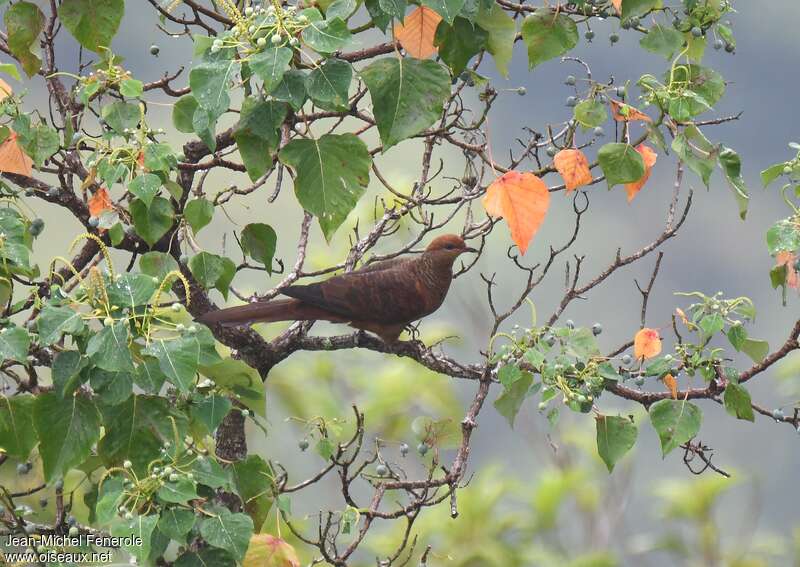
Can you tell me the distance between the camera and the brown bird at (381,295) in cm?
289

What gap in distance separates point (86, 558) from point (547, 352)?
1.09 metres

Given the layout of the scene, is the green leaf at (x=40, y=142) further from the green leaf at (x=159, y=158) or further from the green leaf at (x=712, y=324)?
the green leaf at (x=712, y=324)

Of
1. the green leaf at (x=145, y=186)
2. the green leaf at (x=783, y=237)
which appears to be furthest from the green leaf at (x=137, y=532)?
the green leaf at (x=783, y=237)

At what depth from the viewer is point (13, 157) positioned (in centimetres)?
239

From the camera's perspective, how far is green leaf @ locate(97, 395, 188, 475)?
2043 mm

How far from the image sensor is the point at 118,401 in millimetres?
1902

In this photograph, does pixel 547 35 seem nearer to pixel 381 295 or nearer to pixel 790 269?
pixel 790 269

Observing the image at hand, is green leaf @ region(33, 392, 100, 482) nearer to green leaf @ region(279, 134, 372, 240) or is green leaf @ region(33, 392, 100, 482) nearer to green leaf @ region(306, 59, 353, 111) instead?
green leaf @ region(279, 134, 372, 240)

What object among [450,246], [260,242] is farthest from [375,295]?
[260,242]

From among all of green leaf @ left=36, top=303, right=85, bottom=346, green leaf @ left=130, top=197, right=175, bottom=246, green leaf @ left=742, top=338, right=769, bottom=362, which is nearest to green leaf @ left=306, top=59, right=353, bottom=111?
A: green leaf @ left=130, top=197, right=175, bottom=246

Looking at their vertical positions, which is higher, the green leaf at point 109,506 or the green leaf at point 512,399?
the green leaf at point 512,399

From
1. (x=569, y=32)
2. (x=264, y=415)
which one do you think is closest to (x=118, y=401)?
(x=264, y=415)

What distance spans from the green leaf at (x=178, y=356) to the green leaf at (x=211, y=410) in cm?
26

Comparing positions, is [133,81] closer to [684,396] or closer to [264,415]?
[264,415]
